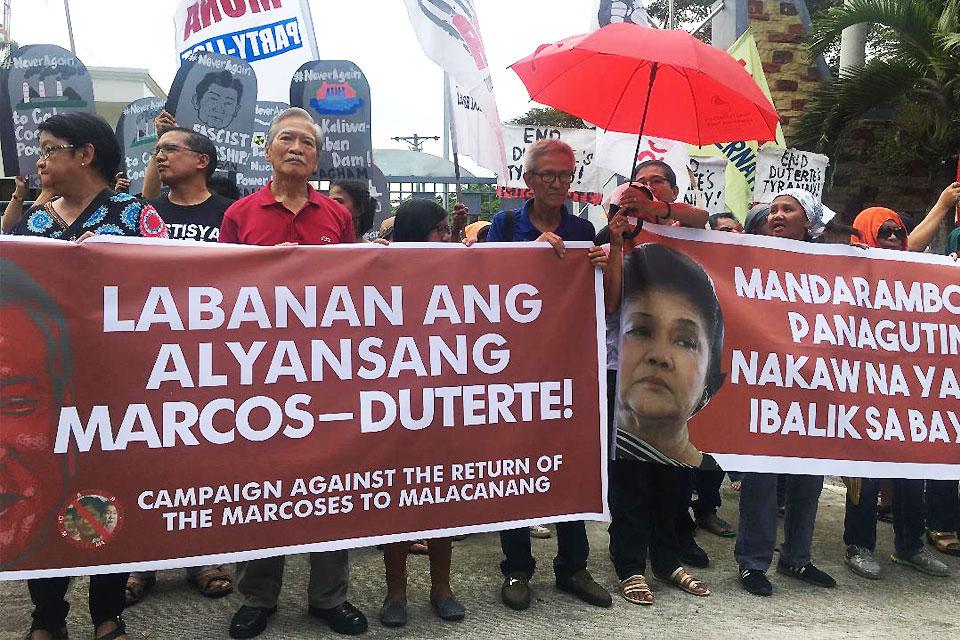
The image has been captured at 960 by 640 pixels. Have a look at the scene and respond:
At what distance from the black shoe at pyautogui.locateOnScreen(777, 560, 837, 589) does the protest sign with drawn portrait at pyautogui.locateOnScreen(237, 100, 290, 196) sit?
4.23 m

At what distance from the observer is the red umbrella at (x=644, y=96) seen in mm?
3768

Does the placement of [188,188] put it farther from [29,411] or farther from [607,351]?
[607,351]

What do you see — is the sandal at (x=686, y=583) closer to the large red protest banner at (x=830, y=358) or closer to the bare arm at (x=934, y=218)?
the large red protest banner at (x=830, y=358)

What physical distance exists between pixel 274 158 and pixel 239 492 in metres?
1.28

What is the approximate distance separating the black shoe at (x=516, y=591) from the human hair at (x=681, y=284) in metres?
1.01

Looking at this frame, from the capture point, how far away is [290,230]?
3.23 meters

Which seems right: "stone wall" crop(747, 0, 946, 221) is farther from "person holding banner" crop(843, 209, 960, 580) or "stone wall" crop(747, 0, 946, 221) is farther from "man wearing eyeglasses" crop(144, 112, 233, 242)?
"man wearing eyeglasses" crop(144, 112, 233, 242)

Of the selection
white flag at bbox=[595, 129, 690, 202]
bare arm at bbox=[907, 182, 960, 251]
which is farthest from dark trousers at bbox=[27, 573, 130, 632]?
white flag at bbox=[595, 129, 690, 202]

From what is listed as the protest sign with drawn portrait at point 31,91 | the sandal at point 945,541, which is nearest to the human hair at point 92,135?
the protest sign with drawn portrait at point 31,91

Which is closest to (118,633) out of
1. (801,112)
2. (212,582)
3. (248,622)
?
(248,622)

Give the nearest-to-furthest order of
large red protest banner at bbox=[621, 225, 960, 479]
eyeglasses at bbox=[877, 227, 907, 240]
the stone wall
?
large red protest banner at bbox=[621, 225, 960, 479] → eyeglasses at bbox=[877, 227, 907, 240] → the stone wall

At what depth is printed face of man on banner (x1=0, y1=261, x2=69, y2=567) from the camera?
8.62ft

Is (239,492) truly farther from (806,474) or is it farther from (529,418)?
(806,474)

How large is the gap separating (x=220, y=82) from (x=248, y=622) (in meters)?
3.97
